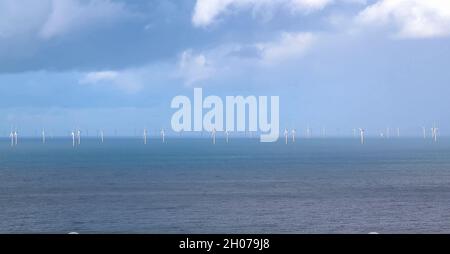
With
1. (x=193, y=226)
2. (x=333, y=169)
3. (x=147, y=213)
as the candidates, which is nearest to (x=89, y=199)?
(x=147, y=213)

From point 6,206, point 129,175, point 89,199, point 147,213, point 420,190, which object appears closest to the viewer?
point 147,213

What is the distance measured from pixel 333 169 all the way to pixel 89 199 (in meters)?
32.4

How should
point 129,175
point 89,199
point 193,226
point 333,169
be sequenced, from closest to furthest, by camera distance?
point 193,226 → point 89,199 → point 129,175 → point 333,169

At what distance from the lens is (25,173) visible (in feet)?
199

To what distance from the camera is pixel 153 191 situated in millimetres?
42938
